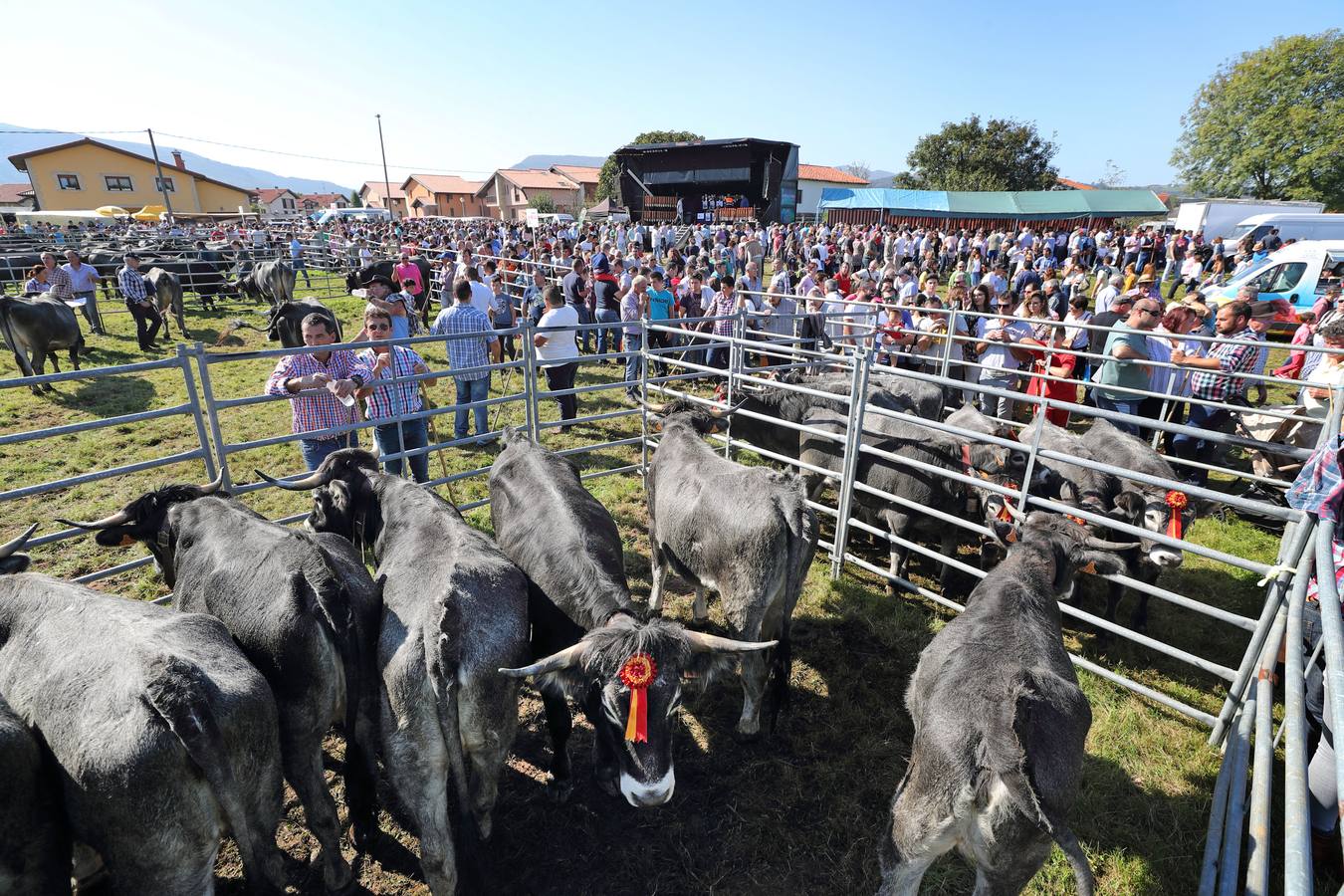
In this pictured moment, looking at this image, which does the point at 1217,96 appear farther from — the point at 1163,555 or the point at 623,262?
the point at 1163,555

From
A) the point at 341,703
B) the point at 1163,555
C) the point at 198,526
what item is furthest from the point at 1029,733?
the point at 198,526

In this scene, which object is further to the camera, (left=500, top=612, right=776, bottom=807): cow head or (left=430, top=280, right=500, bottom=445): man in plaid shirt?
(left=430, top=280, right=500, bottom=445): man in plaid shirt

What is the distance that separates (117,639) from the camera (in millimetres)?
2988

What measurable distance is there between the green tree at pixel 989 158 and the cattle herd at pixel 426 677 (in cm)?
5983

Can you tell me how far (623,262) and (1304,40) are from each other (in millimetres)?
A: 58269

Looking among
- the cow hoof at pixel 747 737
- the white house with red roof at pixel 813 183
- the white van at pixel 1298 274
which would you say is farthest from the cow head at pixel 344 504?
the white house with red roof at pixel 813 183

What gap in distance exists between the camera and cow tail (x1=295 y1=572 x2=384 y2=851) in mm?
3410

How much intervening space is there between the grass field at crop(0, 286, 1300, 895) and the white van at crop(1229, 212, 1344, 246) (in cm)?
2723

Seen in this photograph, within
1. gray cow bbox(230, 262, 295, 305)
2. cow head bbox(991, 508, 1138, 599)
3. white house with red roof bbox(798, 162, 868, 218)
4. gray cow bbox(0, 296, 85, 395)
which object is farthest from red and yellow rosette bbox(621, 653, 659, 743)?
white house with red roof bbox(798, 162, 868, 218)

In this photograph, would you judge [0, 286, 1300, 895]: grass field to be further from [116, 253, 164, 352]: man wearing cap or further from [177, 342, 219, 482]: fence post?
[116, 253, 164, 352]: man wearing cap

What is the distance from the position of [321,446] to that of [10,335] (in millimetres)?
10574

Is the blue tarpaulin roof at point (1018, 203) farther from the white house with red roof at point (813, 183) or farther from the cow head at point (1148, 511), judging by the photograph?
the cow head at point (1148, 511)

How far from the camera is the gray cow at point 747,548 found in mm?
4523

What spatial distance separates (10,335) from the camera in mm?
11570
